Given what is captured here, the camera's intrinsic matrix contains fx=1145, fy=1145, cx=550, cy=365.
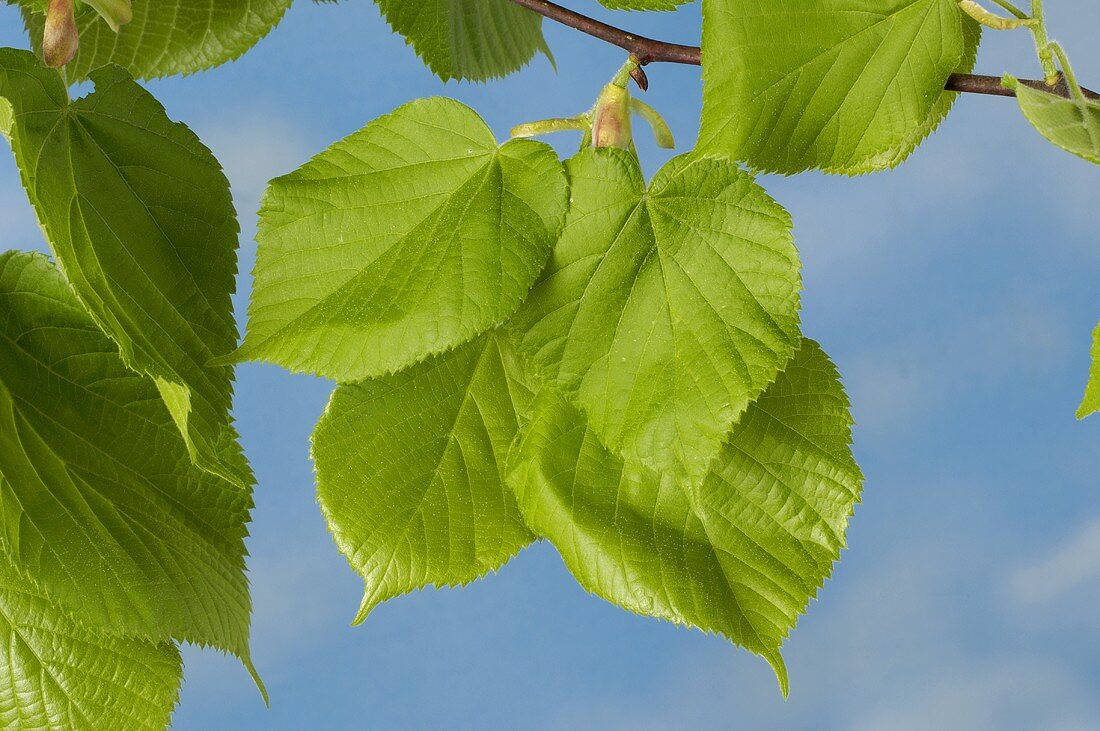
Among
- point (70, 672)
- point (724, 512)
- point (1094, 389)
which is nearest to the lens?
point (1094, 389)

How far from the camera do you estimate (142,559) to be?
516 millimetres

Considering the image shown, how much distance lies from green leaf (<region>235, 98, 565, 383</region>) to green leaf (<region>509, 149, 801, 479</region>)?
13 mm

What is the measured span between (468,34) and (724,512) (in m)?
0.32

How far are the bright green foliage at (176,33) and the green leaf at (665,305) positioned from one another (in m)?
0.26

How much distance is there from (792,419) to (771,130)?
12cm

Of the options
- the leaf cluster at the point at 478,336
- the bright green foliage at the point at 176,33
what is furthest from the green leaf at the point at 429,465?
the bright green foliage at the point at 176,33

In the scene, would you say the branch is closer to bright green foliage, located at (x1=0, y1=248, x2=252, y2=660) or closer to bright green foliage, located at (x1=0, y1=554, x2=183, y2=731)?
bright green foliage, located at (x1=0, y1=248, x2=252, y2=660)

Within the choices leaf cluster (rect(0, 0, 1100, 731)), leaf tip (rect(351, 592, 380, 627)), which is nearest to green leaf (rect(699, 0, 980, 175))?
leaf cluster (rect(0, 0, 1100, 731))

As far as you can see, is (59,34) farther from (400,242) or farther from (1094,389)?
(1094,389)

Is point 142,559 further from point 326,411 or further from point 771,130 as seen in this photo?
point 771,130

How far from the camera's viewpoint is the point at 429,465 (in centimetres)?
47

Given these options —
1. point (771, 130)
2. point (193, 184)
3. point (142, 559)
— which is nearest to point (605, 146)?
point (771, 130)

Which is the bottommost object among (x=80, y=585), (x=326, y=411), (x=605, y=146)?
(x=80, y=585)

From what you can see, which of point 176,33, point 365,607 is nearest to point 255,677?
point 365,607
